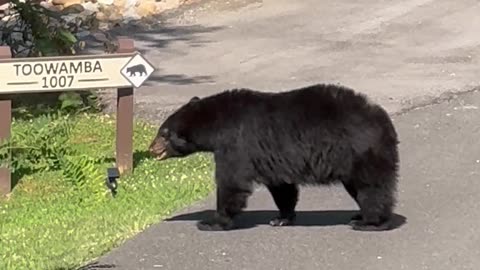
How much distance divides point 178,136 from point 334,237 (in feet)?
3.94

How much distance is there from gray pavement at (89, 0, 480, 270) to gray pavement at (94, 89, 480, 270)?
0.01 meters

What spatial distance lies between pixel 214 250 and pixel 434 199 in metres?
1.90

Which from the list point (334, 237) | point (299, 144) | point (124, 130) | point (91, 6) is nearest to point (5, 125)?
point (124, 130)

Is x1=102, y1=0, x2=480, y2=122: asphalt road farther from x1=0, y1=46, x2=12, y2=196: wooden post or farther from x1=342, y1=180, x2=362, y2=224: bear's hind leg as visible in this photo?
x1=342, y1=180, x2=362, y2=224: bear's hind leg

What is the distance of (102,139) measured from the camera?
10.9 metres

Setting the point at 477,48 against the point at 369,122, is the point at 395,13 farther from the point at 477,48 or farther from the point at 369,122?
the point at 369,122

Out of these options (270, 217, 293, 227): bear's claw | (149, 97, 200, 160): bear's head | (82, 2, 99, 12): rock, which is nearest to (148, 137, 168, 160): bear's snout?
(149, 97, 200, 160): bear's head

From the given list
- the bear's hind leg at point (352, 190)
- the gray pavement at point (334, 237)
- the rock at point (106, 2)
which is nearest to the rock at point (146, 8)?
the rock at point (106, 2)

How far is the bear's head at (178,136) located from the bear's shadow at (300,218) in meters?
0.55

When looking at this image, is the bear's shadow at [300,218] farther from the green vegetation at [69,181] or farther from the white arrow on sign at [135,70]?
the white arrow on sign at [135,70]

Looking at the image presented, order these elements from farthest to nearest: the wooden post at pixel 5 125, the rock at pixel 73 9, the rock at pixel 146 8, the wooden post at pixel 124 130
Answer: the rock at pixel 146 8, the rock at pixel 73 9, the wooden post at pixel 124 130, the wooden post at pixel 5 125

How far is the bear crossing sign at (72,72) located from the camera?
920 cm

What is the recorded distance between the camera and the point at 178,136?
7.79m

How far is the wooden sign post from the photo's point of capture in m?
9.20
